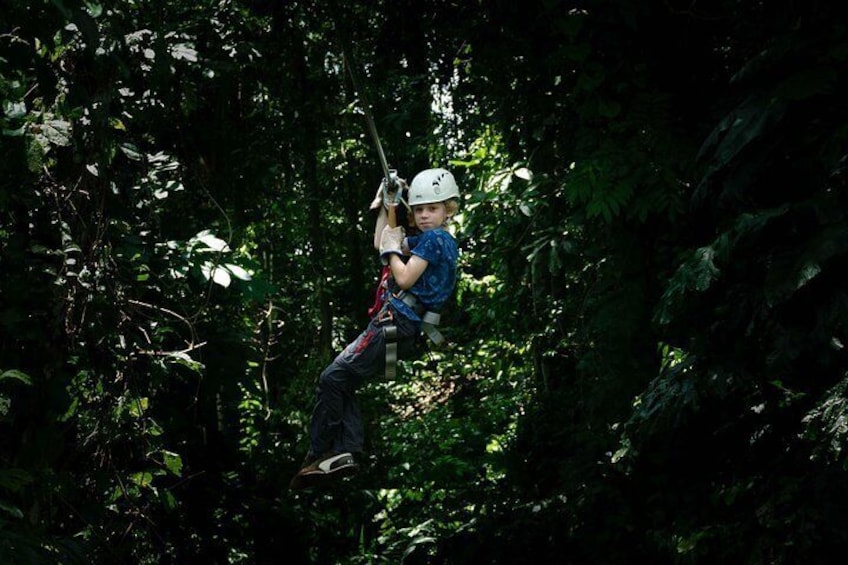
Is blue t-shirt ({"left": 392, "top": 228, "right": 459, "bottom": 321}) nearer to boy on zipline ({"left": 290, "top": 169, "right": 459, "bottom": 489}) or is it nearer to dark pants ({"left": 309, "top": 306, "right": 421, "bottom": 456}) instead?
Result: boy on zipline ({"left": 290, "top": 169, "right": 459, "bottom": 489})

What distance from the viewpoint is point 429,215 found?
4.70 metres

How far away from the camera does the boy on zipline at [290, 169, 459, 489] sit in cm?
463

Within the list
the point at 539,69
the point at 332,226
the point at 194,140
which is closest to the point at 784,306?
the point at 539,69

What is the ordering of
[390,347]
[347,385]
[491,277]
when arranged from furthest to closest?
[491,277], [347,385], [390,347]

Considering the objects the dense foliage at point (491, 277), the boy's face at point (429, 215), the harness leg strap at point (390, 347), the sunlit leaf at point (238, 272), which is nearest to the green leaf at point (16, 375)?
the dense foliage at point (491, 277)

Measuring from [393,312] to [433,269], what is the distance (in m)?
0.28

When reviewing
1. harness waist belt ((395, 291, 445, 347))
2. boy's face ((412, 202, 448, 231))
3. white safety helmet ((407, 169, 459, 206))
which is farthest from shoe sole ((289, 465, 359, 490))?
white safety helmet ((407, 169, 459, 206))

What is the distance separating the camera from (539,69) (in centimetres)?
528

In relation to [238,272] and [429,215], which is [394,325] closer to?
[429,215]

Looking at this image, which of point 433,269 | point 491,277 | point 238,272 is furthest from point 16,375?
point 491,277

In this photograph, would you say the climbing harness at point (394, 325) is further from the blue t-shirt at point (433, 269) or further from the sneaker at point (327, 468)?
the sneaker at point (327, 468)

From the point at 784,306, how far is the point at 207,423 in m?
5.02

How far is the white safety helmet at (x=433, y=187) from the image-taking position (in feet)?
15.2

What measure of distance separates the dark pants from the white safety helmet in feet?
1.92
